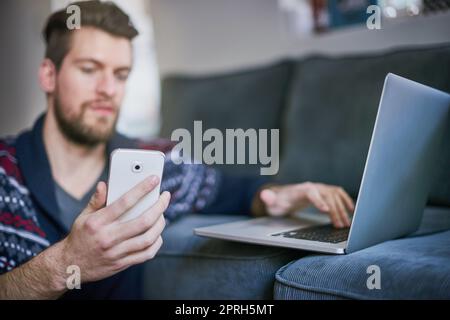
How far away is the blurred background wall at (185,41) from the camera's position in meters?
1.59

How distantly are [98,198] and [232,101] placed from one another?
37.9 inches

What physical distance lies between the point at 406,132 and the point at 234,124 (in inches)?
31.9

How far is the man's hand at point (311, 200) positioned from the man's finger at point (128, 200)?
0.40m

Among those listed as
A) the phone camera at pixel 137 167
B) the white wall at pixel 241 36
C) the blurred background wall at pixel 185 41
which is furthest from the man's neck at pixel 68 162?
the white wall at pixel 241 36

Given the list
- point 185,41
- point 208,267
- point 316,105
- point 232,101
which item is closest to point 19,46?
point 185,41

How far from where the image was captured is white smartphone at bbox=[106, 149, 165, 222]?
26.3 inches

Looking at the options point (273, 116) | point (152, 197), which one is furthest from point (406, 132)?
point (273, 116)

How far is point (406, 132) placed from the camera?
2.48 feet

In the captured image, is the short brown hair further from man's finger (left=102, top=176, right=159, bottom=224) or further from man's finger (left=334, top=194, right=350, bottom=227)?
man's finger (left=334, top=194, right=350, bottom=227)

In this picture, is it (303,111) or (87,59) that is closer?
(87,59)

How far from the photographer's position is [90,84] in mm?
946

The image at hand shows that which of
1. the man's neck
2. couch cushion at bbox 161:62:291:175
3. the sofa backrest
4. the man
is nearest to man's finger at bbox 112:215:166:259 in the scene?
the man
